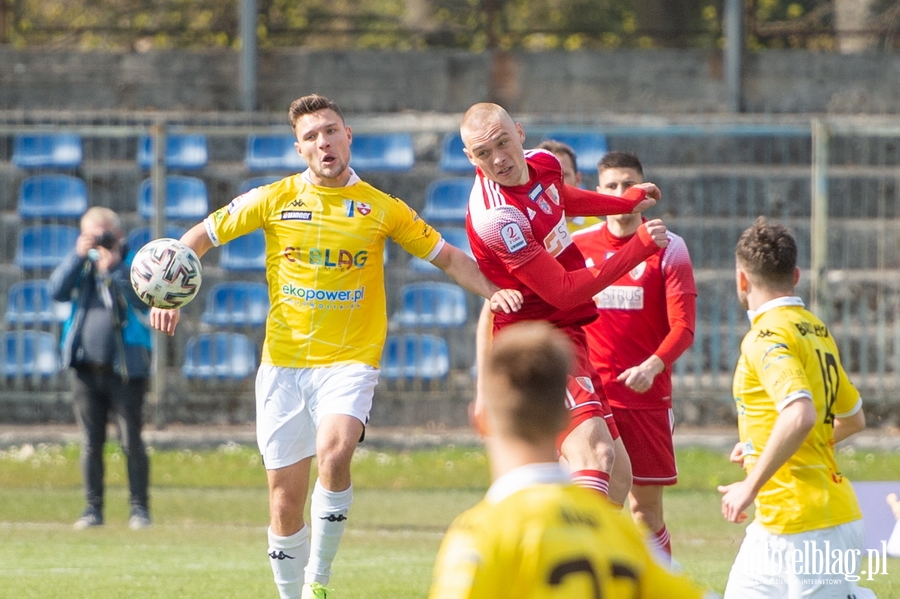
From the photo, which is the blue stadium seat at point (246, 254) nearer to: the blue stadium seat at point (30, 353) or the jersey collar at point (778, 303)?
the blue stadium seat at point (30, 353)

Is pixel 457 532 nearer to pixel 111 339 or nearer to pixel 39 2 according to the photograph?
pixel 111 339

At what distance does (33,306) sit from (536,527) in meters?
11.9

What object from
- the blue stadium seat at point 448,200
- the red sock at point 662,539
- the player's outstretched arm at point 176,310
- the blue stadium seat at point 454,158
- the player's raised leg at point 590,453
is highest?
the blue stadium seat at point 454,158

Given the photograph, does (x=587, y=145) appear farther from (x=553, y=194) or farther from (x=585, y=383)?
(x=585, y=383)

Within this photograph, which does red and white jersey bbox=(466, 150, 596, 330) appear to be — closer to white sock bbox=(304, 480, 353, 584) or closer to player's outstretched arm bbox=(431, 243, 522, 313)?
player's outstretched arm bbox=(431, 243, 522, 313)

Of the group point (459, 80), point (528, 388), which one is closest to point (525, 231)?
point (528, 388)

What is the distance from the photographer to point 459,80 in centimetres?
1653

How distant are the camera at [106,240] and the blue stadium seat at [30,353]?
155 inches

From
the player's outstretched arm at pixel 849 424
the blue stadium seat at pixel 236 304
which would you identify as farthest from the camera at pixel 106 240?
the player's outstretched arm at pixel 849 424

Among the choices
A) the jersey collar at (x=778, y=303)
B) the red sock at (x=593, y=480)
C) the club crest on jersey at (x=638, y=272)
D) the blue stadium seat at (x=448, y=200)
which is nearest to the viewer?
the jersey collar at (x=778, y=303)

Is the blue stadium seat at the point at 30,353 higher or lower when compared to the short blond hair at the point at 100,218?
lower

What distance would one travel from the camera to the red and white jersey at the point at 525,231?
5.77m

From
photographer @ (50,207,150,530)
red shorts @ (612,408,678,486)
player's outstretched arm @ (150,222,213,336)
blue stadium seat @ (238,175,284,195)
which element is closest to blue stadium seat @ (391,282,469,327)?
blue stadium seat @ (238,175,284,195)

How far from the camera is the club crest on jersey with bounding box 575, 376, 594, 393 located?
5812 mm
